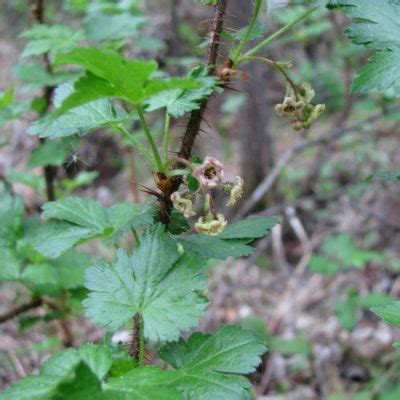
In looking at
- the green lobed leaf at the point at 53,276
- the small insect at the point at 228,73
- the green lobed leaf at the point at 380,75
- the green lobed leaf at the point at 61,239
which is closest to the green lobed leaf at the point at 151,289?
the green lobed leaf at the point at 61,239

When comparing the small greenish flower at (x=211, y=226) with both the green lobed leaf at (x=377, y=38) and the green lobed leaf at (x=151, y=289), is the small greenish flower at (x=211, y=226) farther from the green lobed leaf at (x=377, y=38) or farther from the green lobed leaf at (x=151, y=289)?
the green lobed leaf at (x=377, y=38)

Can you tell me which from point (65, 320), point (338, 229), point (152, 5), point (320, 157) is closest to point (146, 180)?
point (320, 157)

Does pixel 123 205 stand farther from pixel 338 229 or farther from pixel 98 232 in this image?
pixel 338 229

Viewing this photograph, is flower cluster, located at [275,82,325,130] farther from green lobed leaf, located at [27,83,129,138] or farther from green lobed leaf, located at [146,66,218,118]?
green lobed leaf, located at [27,83,129,138]

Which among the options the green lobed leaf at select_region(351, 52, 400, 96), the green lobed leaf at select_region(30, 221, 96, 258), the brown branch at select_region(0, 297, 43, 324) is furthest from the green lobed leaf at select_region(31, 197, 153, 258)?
the brown branch at select_region(0, 297, 43, 324)

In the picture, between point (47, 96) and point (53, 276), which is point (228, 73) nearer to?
point (53, 276)

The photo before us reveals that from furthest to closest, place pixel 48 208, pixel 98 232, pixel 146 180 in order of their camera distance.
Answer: pixel 146 180 → pixel 48 208 → pixel 98 232
